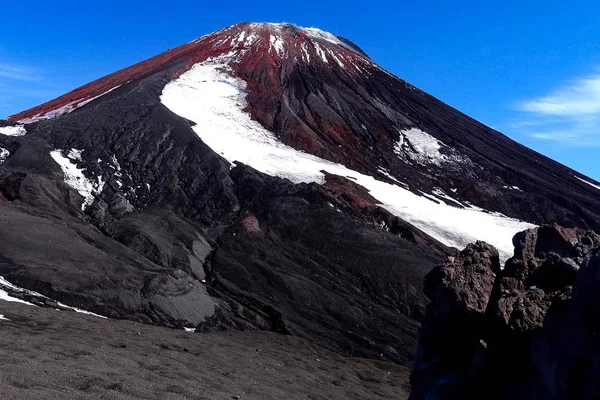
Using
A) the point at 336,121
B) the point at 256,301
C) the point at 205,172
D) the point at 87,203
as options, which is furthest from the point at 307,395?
the point at 336,121

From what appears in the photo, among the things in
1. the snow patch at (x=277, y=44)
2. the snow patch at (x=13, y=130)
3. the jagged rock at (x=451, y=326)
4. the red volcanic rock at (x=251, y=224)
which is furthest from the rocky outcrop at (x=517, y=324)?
the snow patch at (x=277, y=44)

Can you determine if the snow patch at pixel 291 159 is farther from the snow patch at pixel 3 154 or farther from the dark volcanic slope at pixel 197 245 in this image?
the snow patch at pixel 3 154

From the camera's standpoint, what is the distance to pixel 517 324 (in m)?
8.17

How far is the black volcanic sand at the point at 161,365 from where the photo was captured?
33.1 feet

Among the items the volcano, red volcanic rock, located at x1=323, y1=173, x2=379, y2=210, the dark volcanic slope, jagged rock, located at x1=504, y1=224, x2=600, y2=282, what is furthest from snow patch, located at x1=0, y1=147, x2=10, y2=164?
jagged rock, located at x1=504, y1=224, x2=600, y2=282

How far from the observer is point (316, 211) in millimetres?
29219

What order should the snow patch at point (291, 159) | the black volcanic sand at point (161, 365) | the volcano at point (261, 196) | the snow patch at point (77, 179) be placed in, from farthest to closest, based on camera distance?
the snow patch at point (291, 159), the snow patch at point (77, 179), the volcano at point (261, 196), the black volcanic sand at point (161, 365)

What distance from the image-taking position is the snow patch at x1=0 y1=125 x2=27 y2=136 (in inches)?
1485

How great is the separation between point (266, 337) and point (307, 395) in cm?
587

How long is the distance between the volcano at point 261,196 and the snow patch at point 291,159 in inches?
7.6

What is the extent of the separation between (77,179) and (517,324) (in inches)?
1061

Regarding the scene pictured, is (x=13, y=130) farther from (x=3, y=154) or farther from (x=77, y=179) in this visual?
(x=77, y=179)

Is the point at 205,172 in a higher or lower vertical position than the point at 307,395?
higher

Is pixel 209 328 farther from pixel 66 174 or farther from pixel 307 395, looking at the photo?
pixel 66 174
